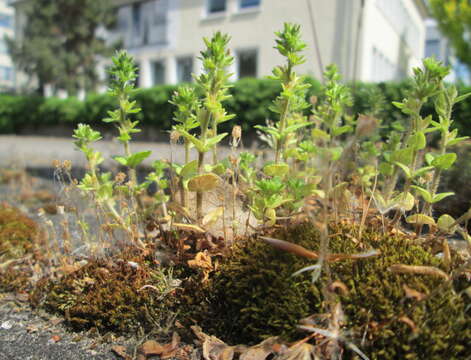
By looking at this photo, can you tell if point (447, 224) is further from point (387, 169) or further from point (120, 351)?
point (120, 351)

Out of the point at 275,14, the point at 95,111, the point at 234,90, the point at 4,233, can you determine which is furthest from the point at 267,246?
the point at 95,111

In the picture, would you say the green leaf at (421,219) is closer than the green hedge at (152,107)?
Yes

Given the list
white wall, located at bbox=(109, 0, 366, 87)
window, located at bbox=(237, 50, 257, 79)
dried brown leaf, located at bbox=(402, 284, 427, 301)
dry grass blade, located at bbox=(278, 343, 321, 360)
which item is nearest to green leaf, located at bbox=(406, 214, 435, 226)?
dried brown leaf, located at bbox=(402, 284, 427, 301)

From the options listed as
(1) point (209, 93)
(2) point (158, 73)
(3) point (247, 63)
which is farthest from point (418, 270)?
(2) point (158, 73)

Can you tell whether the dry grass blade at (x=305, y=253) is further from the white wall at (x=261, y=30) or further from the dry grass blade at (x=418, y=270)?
the white wall at (x=261, y=30)

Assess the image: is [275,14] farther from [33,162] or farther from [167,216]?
[167,216]

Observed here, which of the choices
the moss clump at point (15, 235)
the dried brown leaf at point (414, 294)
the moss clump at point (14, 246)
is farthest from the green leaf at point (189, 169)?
the moss clump at point (15, 235)
